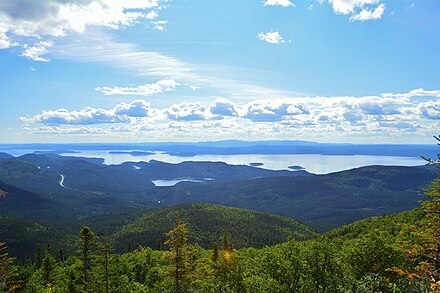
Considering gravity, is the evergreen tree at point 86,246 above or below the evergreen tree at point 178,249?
below

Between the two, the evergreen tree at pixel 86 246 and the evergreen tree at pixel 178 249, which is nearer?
the evergreen tree at pixel 178 249

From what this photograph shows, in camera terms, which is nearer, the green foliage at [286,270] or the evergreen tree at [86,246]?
the green foliage at [286,270]

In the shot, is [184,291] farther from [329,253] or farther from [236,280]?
[329,253]

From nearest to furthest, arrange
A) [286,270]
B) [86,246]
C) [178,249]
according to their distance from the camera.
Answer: [178,249] → [286,270] → [86,246]

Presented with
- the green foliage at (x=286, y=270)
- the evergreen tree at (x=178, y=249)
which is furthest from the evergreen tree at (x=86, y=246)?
the evergreen tree at (x=178, y=249)

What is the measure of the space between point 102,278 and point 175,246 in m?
25.5

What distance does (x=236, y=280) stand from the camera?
39938mm

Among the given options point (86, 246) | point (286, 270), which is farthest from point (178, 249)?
point (86, 246)

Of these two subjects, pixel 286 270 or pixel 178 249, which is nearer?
pixel 178 249

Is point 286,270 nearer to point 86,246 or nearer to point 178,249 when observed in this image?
point 178,249

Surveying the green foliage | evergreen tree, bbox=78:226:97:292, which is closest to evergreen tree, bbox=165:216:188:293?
the green foliage

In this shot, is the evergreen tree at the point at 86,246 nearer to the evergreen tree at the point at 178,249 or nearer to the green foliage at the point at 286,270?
the green foliage at the point at 286,270

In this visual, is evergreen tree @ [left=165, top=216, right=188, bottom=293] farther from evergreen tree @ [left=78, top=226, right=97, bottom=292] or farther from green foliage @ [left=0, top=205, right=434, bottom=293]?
evergreen tree @ [left=78, top=226, right=97, bottom=292]

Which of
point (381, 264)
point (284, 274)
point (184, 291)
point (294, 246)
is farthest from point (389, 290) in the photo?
point (184, 291)
